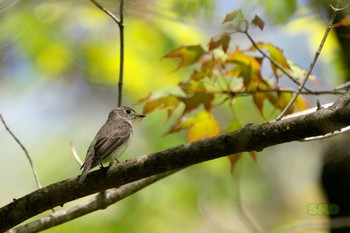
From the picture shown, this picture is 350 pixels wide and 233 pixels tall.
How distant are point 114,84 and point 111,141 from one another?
2.41 meters

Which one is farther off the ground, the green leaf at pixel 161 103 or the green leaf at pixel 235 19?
the green leaf at pixel 235 19

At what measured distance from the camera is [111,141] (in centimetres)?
424

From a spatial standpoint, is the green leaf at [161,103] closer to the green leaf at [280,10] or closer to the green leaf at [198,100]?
the green leaf at [198,100]

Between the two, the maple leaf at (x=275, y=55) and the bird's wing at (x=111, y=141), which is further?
the bird's wing at (x=111, y=141)

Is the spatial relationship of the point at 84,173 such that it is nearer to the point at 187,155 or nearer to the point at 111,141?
the point at 187,155

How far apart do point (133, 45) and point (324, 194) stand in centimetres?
286

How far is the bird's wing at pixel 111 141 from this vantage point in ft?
13.1

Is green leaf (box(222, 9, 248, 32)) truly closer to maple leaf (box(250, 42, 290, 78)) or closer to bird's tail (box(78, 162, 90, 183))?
A: maple leaf (box(250, 42, 290, 78))

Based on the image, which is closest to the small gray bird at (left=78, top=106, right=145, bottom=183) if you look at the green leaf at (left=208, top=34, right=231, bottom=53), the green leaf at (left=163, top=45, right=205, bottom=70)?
the green leaf at (left=163, top=45, right=205, bottom=70)

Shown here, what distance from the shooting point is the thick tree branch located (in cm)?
237

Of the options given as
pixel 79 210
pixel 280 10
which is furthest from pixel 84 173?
pixel 280 10

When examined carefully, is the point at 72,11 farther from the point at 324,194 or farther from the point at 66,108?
the point at 324,194

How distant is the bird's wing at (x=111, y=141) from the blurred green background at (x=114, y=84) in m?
0.87

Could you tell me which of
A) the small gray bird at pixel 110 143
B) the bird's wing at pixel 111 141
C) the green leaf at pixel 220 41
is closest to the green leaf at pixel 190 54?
the green leaf at pixel 220 41
